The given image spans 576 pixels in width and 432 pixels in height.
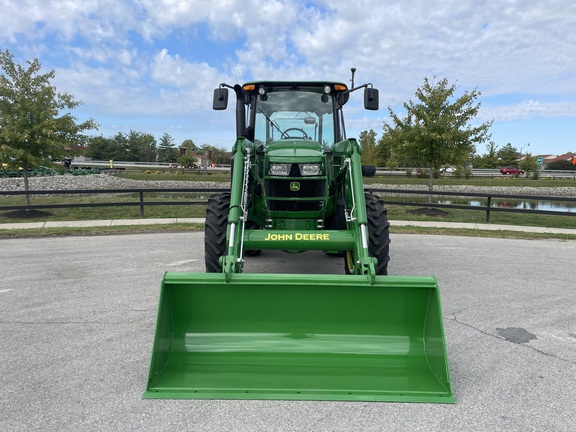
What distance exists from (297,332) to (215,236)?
1942 millimetres

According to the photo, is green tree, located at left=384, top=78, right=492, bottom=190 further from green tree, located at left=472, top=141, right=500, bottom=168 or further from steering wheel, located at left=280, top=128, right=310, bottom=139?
green tree, located at left=472, top=141, right=500, bottom=168

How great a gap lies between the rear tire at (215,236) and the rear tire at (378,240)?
1.55 metres

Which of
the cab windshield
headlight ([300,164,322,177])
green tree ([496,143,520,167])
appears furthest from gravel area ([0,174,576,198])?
green tree ([496,143,520,167])

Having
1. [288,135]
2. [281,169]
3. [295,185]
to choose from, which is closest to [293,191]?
[295,185]

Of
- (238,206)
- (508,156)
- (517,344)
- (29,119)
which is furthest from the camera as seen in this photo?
(508,156)

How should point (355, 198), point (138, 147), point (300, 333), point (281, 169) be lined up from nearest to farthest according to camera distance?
point (300, 333) → point (355, 198) → point (281, 169) → point (138, 147)

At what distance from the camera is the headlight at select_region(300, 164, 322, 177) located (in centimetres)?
527

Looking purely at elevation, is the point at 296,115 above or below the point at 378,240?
above

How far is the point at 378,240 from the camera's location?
5137mm

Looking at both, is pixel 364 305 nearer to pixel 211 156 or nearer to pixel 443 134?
pixel 443 134

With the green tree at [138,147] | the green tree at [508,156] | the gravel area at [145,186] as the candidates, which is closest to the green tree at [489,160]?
the green tree at [508,156]

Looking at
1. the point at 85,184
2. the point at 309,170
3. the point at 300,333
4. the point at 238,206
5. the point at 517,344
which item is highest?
the point at 309,170

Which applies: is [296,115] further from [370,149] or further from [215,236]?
[370,149]

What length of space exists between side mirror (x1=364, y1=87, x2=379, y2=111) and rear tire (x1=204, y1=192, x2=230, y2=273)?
233 centimetres
